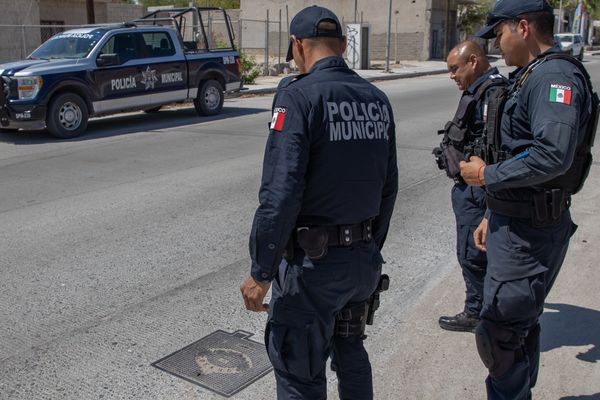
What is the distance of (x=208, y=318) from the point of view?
4.30 metres

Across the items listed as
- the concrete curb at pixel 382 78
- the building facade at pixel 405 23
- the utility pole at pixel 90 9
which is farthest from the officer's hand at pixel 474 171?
the building facade at pixel 405 23

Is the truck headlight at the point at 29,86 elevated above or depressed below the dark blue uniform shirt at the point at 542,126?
below

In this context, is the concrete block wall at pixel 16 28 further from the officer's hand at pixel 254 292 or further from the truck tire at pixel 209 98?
the officer's hand at pixel 254 292

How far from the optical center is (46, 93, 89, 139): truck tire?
11656 millimetres

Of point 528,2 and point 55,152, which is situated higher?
point 528,2

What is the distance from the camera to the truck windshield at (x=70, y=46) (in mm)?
12500

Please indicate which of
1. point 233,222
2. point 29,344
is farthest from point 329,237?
point 233,222

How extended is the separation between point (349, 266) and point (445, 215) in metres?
4.47

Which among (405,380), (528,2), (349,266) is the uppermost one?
(528,2)

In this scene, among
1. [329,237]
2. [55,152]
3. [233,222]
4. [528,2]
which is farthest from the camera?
[55,152]

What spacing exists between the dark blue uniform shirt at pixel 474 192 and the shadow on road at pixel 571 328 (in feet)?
2.87

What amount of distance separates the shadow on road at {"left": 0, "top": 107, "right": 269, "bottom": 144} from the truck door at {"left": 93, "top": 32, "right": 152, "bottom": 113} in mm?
474

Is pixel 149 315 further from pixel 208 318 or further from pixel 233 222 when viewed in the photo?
pixel 233 222

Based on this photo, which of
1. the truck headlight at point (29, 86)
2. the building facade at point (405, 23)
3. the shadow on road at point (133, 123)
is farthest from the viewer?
the building facade at point (405, 23)
